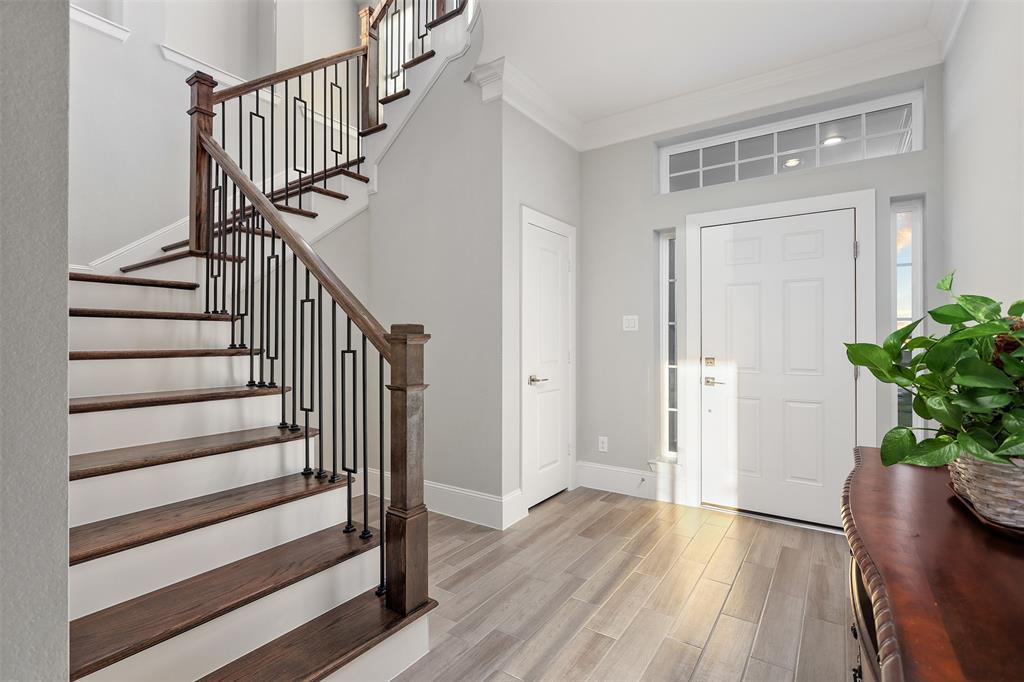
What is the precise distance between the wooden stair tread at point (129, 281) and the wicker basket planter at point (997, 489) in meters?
3.25

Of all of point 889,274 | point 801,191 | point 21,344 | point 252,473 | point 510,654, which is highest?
point 801,191

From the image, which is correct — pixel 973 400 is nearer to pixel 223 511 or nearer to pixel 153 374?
pixel 223 511

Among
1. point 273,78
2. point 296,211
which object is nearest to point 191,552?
point 296,211

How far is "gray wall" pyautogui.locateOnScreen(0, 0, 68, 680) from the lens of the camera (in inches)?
18.8

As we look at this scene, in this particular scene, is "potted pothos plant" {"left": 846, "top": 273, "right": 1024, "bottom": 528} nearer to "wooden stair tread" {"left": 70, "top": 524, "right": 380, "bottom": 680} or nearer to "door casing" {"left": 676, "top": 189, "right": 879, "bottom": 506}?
"wooden stair tread" {"left": 70, "top": 524, "right": 380, "bottom": 680}

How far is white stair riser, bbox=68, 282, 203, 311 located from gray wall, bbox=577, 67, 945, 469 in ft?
8.78

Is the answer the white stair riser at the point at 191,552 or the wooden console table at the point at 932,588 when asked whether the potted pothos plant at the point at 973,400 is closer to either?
the wooden console table at the point at 932,588

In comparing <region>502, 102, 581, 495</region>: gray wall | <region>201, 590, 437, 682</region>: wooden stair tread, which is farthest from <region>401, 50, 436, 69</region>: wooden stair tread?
<region>201, 590, 437, 682</region>: wooden stair tread

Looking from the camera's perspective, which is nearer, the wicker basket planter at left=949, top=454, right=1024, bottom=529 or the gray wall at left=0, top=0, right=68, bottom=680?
the gray wall at left=0, top=0, right=68, bottom=680

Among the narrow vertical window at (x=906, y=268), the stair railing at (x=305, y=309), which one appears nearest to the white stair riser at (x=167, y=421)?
the stair railing at (x=305, y=309)

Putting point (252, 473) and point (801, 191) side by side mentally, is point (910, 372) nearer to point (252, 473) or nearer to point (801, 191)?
point (252, 473)

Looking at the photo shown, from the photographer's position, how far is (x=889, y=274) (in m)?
2.90

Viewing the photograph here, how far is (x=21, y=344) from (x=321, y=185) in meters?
3.45

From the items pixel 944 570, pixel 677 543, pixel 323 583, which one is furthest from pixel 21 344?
pixel 677 543
